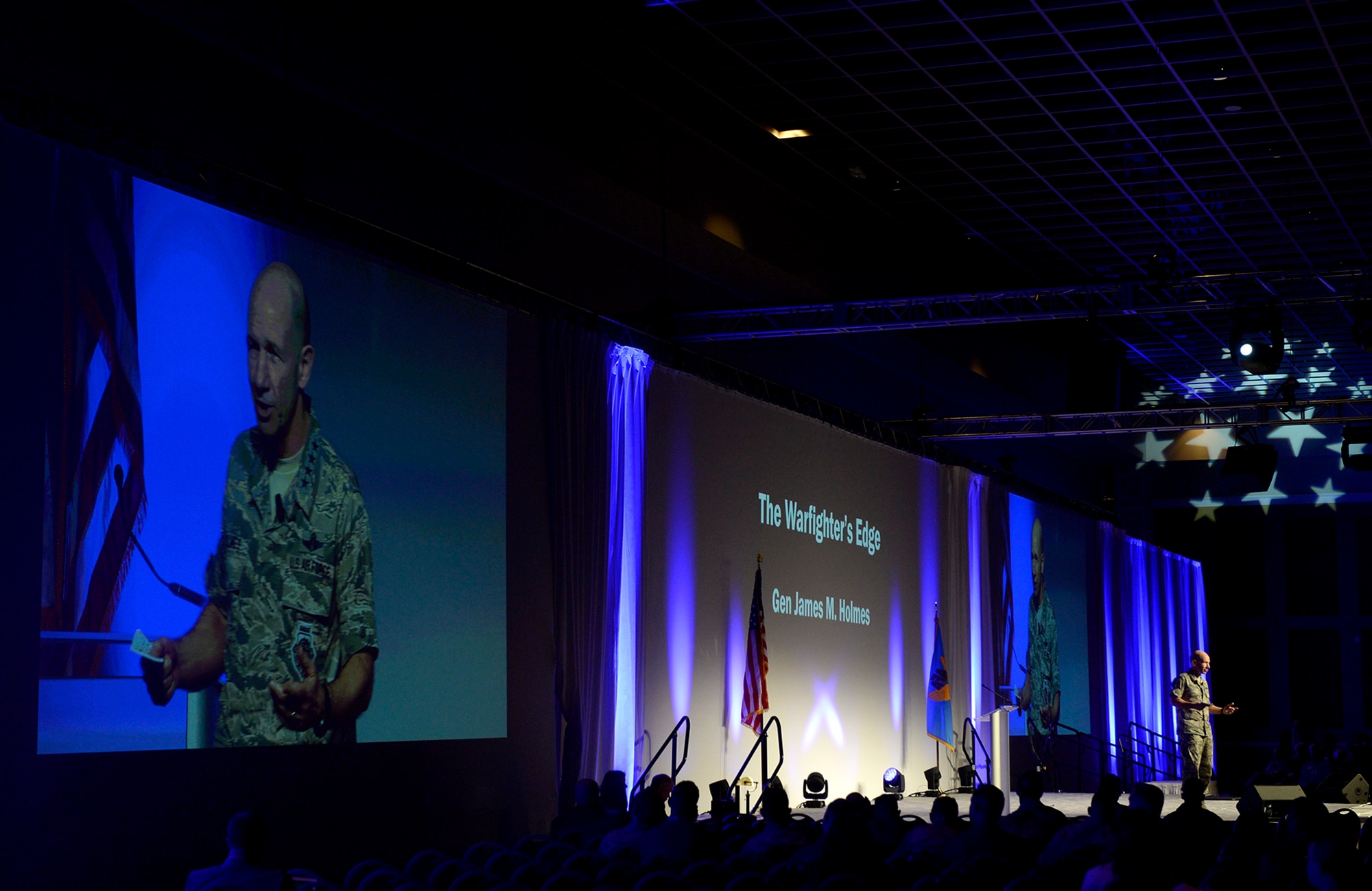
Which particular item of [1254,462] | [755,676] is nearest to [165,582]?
[755,676]

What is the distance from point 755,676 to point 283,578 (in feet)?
20.4

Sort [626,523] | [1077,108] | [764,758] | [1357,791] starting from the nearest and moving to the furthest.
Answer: [1077,108] → [626,523] → [764,758] → [1357,791]

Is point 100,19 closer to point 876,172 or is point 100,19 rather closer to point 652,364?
point 652,364

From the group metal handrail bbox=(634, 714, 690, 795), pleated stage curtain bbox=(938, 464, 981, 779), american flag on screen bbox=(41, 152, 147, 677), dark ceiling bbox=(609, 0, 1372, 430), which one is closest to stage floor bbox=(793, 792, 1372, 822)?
pleated stage curtain bbox=(938, 464, 981, 779)

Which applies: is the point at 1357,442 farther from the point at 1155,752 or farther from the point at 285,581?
the point at 285,581

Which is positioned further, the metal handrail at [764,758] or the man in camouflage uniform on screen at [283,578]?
the metal handrail at [764,758]

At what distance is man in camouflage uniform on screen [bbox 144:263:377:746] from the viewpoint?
783 centimetres

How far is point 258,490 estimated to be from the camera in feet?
26.6

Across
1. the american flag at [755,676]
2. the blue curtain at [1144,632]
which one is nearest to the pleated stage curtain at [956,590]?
the blue curtain at [1144,632]

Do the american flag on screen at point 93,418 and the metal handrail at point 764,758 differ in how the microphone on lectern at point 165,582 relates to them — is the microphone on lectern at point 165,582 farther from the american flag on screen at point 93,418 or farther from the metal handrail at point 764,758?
the metal handrail at point 764,758

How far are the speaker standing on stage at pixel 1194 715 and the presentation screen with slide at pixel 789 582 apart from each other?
11.3ft

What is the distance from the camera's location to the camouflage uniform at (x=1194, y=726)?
18578mm

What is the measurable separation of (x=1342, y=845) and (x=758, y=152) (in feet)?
31.4

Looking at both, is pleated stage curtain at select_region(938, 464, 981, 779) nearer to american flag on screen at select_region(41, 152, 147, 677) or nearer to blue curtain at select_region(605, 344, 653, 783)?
blue curtain at select_region(605, 344, 653, 783)
